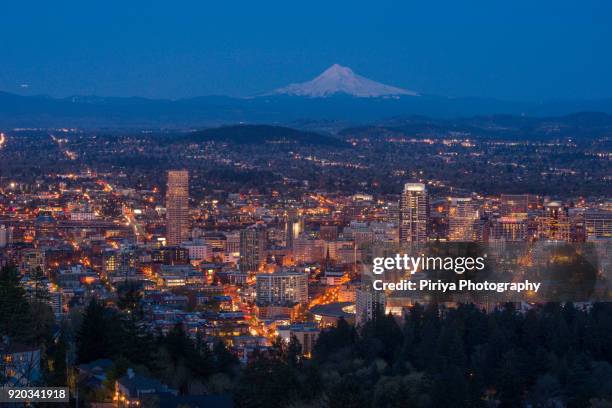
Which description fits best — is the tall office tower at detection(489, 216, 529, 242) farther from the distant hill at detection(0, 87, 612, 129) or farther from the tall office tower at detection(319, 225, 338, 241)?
the distant hill at detection(0, 87, 612, 129)

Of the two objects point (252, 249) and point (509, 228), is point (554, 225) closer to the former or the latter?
point (509, 228)

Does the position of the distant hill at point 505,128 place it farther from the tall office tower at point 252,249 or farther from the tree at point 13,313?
the tree at point 13,313

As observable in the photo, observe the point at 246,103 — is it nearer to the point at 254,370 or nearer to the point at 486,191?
the point at 486,191

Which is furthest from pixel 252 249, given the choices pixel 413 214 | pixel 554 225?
pixel 554 225

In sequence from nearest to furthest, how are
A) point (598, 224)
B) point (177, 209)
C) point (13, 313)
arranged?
1. point (13, 313)
2. point (598, 224)
3. point (177, 209)

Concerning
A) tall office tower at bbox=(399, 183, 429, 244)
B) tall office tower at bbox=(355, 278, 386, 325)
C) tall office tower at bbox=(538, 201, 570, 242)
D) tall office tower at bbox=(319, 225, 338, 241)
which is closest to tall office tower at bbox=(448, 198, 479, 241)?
tall office tower at bbox=(399, 183, 429, 244)

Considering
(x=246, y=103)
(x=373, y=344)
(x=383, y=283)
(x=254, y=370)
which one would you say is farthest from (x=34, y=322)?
(x=246, y=103)

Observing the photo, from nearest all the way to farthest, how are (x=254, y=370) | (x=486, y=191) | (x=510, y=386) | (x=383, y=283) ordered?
1. (x=254, y=370)
2. (x=510, y=386)
3. (x=383, y=283)
4. (x=486, y=191)
